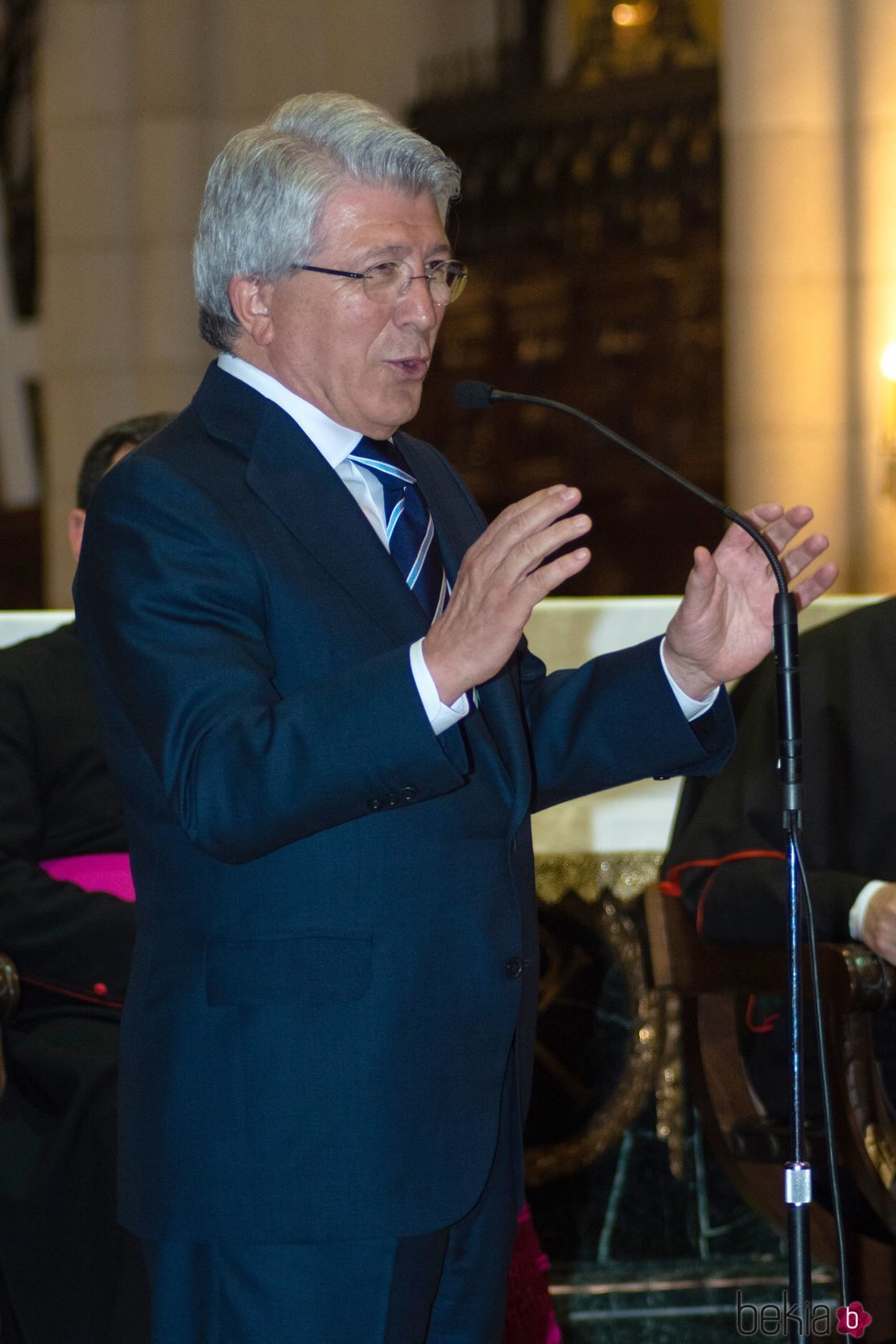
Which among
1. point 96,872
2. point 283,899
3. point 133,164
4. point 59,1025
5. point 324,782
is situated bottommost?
point 59,1025

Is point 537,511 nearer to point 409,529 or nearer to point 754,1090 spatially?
point 409,529

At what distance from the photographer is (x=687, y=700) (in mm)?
1936

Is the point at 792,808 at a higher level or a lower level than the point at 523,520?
lower

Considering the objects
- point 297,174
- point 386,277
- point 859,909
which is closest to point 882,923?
point 859,909

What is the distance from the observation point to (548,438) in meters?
9.76

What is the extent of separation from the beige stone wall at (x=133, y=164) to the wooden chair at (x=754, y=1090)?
6.16m

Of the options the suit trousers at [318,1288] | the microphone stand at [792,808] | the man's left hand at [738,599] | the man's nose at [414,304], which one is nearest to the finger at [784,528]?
the man's left hand at [738,599]

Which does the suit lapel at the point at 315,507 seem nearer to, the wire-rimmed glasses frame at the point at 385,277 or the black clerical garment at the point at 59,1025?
the wire-rimmed glasses frame at the point at 385,277

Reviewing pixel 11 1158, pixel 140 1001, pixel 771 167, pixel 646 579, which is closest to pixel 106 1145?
pixel 11 1158

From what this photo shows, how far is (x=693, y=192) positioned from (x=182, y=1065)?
8343 mm

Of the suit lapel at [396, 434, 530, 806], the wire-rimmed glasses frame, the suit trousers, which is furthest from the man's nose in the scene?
the suit trousers

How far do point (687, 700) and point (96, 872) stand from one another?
1545 millimetres

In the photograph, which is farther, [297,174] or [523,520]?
[297,174]

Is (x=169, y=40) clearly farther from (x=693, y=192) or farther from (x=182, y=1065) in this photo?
(x=182, y=1065)
